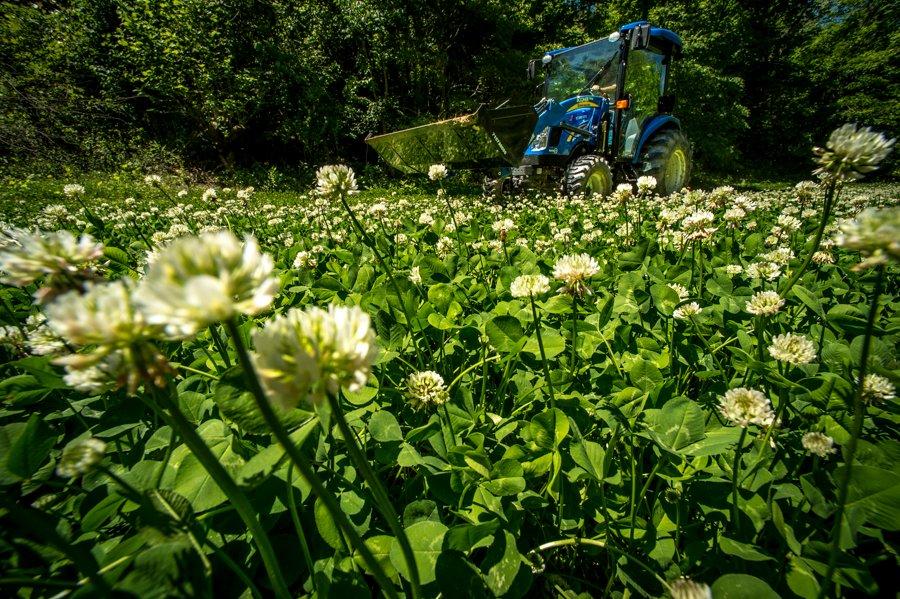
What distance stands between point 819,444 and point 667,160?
7.86m

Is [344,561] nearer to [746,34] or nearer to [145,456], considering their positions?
[145,456]

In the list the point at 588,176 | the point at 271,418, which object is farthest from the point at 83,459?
the point at 588,176

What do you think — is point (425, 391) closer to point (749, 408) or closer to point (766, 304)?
point (749, 408)

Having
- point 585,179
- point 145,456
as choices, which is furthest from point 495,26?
point 145,456

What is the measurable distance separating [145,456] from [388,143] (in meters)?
7.11

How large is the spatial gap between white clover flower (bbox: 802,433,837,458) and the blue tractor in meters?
5.79

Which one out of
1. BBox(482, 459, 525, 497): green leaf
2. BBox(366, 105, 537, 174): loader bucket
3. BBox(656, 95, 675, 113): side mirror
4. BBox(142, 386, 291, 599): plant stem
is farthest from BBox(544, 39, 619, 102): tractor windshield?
BBox(142, 386, 291, 599): plant stem

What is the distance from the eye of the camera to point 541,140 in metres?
7.58

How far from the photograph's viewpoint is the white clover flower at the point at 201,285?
40cm

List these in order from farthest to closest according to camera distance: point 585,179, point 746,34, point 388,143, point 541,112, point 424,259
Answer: point 746,34 < point 541,112 < point 388,143 < point 585,179 < point 424,259

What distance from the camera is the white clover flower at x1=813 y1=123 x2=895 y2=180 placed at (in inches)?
47.6

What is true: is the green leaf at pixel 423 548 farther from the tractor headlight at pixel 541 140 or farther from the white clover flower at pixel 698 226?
the tractor headlight at pixel 541 140

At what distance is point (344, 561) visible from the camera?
83 cm

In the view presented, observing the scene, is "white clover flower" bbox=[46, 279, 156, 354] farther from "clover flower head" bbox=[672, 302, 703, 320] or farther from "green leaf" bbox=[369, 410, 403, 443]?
"clover flower head" bbox=[672, 302, 703, 320]
